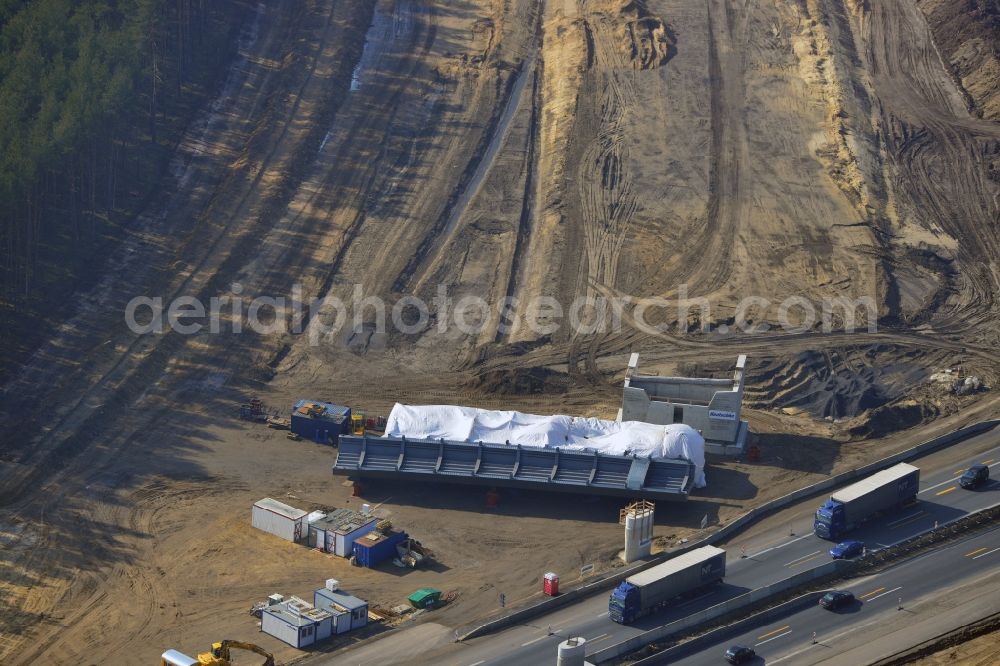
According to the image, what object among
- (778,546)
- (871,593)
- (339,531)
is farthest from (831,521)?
(339,531)

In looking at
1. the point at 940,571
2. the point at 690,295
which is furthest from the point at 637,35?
the point at 940,571

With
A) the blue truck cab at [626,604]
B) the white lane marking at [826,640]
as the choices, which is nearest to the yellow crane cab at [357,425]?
the blue truck cab at [626,604]

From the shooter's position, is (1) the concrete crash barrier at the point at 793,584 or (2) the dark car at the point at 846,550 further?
(2) the dark car at the point at 846,550

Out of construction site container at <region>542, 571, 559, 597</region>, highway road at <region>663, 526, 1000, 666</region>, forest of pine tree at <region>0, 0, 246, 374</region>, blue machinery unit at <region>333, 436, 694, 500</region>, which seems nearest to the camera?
highway road at <region>663, 526, 1000, 666</region>

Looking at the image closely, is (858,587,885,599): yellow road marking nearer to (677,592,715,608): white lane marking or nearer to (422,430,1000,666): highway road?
(422,430,1000,666): highway road

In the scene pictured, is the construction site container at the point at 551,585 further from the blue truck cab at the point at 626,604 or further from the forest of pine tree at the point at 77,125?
the forest of pine tree at the point at 77,125

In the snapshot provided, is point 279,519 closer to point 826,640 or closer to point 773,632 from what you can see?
point 773,632

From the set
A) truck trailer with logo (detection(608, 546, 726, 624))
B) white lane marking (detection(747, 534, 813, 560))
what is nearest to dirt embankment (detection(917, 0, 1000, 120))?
white lane marking (detection(747, 534, 813, 560))
